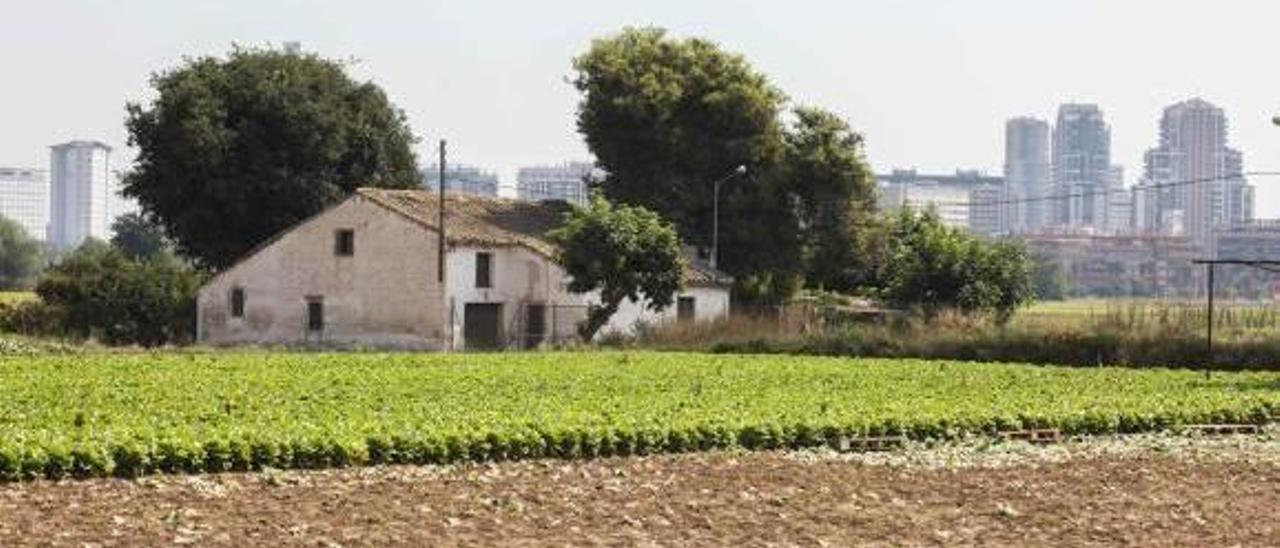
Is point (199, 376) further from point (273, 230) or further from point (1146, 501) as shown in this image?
point (273, 230)

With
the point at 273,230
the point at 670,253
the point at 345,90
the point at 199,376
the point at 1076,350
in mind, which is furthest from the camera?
the point at 345,90

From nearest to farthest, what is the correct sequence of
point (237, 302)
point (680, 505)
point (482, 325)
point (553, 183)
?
1. point (680, 505)
2. point (482, 325)
3. point (237, 302)
4. point (553, 183)

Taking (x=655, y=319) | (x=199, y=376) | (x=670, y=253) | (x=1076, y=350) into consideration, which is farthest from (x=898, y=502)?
(x=655, y=319)

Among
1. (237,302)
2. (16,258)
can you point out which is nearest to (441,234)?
(237,302)

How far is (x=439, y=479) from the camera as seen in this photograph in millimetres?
17344

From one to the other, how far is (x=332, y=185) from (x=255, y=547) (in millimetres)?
59387

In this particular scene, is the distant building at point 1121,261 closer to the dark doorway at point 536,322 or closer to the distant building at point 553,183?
the distant building at point 553,183

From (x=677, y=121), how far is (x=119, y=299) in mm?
21601

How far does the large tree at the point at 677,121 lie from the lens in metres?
71.1

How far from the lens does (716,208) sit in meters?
67.2

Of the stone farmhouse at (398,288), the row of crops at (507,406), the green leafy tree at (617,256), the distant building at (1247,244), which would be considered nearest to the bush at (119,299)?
Answer: the stone farmhouse at (398,288)

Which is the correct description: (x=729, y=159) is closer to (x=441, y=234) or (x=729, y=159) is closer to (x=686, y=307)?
(x=686, y=307)

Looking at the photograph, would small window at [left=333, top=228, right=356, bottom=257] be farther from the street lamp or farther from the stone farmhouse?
the street lamp

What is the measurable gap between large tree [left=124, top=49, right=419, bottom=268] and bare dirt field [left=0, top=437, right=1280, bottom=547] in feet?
167
